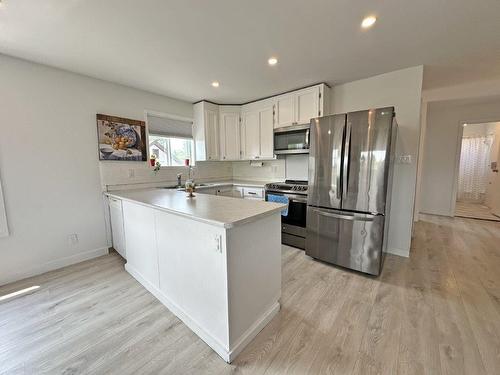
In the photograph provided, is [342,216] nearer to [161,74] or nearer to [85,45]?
[161,74]

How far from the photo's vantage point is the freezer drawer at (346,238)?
224 centimetres

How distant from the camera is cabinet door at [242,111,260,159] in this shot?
388 centimetres

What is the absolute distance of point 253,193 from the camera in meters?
3.61

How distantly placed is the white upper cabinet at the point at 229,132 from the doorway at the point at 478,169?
566 centimetres

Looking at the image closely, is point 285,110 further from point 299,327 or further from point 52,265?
point 52,265

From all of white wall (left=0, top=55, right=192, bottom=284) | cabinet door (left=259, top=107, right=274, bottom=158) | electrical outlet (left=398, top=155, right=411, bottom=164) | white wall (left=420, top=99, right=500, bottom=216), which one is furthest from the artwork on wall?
white wall (left=420, top=99, right=500, bottom=216)

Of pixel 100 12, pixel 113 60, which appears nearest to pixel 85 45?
pixel 113 60

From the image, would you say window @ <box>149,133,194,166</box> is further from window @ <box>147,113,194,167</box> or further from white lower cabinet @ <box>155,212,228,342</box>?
white lower cabinet @ <box>155,212,228,342</box>

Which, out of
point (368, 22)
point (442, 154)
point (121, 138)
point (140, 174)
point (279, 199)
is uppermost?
point (368, 22)

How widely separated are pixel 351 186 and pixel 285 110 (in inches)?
70.8

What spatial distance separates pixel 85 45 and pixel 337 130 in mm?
2798

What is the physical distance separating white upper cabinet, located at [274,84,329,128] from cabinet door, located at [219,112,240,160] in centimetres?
91

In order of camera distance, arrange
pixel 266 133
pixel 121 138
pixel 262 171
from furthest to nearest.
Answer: pixel 262 171 < pixel 266 133 < pixel 121 138

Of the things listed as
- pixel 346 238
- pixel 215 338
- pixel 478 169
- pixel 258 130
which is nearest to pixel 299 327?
pixel 215 338
